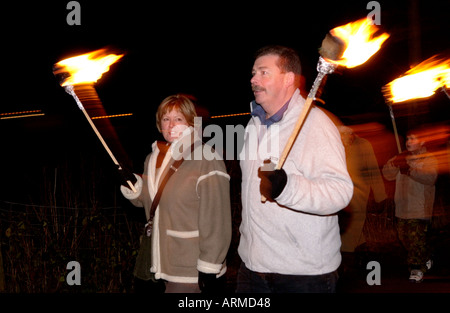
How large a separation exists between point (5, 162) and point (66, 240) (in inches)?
499

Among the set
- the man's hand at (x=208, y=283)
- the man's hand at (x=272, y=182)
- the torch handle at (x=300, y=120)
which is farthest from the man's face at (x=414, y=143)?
the man's hand at (x=272, y=182)

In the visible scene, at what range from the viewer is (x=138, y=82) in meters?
29.0

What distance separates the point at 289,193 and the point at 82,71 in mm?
2065

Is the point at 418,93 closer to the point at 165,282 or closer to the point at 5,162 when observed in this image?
the point at 165,282

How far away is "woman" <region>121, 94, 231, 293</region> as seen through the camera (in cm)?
368

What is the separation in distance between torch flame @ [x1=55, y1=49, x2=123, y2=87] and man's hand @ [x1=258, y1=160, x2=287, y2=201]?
1815 millimetres

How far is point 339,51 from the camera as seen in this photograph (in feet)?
9.80

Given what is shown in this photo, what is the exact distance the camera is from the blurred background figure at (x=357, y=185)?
573cm

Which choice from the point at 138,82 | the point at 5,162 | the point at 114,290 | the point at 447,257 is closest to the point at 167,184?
the point at 114,290

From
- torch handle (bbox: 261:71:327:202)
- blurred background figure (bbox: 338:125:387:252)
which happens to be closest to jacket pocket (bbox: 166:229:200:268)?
torch handle (bbox: 261:71:327:202)

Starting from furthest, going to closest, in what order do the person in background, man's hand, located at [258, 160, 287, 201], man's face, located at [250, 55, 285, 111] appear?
1. the person in background
2. man's face, located at [250, 55, 285, 111]
3. man's hand, located at [258, 160, 287, 201]

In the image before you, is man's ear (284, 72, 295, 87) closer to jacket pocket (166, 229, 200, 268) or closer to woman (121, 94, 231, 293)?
woman (121, 94, 231, 293)

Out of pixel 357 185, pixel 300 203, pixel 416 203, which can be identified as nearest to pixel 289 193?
pixel 300 203

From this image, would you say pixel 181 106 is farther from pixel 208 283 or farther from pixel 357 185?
pixel 357 185
